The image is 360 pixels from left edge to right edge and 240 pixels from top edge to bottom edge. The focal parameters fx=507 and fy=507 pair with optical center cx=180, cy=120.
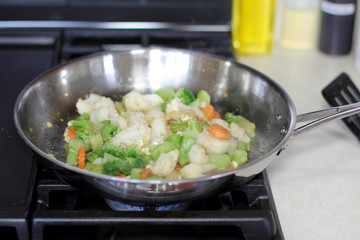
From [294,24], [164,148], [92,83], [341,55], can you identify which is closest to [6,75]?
[92,83]

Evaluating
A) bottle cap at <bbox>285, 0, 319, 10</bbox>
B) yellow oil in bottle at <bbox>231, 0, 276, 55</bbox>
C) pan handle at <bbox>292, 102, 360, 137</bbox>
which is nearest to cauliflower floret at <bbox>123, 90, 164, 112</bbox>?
Result: pan handle at <bbox>292, 102, 360, 137</bbox>

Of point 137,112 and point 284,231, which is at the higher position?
point 137,112

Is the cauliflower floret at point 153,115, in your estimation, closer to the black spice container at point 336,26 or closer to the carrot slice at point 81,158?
the carrot slice at point 81,158

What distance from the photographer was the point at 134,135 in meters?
0.99

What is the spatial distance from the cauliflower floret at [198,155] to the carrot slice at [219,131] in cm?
6

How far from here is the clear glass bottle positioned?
1553mm

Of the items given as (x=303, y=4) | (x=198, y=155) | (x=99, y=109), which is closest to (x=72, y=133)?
(x=99, y=109)

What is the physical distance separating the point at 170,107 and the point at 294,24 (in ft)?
2.22

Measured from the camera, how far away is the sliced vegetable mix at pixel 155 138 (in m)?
0.92

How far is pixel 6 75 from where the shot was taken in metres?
1.32

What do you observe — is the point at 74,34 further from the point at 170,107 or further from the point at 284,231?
the point at 284,231

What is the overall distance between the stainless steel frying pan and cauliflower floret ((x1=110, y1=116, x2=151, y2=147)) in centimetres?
12

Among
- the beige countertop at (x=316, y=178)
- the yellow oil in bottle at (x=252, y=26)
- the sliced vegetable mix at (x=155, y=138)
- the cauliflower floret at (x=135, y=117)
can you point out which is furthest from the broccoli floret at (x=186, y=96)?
the yellow oil in bottle at (x=252, y=26)

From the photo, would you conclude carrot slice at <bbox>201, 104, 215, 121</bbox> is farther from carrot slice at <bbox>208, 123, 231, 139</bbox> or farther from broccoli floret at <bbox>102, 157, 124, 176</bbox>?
broccoli floret at <bbox>102, 157, 124, 176</bbox>
